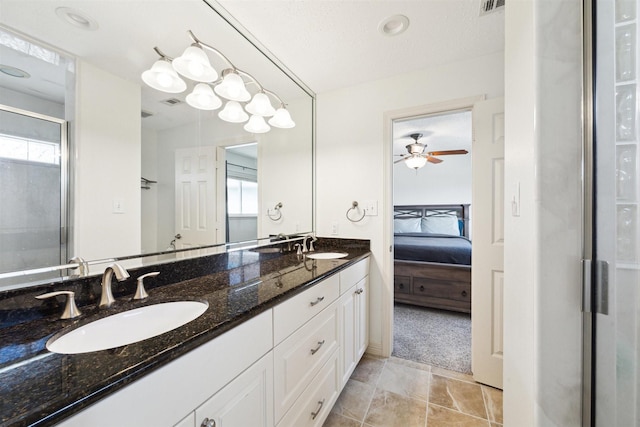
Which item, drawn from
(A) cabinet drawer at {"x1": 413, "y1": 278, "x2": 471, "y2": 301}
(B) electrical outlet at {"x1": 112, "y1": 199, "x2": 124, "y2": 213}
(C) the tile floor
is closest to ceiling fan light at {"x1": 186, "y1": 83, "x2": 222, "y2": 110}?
(B) electrical outlet at {"x1": 112, "y1": 199, "x2": 124, "y2": 213}

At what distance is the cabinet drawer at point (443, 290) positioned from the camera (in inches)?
114

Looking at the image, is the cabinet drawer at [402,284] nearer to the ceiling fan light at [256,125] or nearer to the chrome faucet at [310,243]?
the chrome faucet at [310,243]

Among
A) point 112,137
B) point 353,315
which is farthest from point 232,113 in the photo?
point 353,315

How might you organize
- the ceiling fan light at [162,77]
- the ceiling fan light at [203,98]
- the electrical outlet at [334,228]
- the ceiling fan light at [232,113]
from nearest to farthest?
the ceiling fan light at [162,77] → the ceiling fan light at [203,98] → the ceiling fan light at [232,113] → the electrical outlet at [334,228]

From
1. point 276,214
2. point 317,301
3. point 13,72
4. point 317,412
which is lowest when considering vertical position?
point 317,412

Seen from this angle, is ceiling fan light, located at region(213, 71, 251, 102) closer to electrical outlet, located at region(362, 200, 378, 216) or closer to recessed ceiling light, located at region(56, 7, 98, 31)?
recessed ceiling light, located at region(56, 7, 98, 31)

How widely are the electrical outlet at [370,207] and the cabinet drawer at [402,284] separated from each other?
4.50 feet

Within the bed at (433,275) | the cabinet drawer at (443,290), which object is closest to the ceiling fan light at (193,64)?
the bed at (433,275)

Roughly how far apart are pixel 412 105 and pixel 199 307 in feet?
6.80

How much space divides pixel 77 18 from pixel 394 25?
5.18ft

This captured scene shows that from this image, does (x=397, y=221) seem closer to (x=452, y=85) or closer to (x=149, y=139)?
(x=452, y=85)

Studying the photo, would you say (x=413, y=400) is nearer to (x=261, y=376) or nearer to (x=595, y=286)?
(x=261, y=376)

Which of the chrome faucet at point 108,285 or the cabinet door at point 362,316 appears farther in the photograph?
the cabinet door at point 362,316

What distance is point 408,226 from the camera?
16.4 ft
